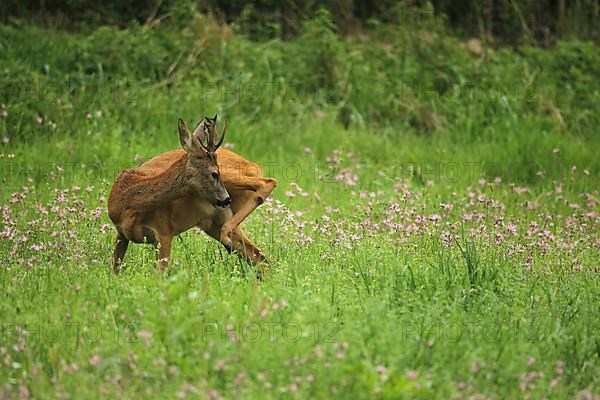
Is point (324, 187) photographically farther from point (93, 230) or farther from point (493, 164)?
point (93, 230)

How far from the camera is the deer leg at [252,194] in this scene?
23.0ft

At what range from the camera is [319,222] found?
816cm

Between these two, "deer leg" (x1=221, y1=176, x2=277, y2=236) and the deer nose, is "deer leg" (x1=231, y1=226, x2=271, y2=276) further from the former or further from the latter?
the deer nose

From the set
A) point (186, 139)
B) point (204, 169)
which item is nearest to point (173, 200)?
point (204, 169)

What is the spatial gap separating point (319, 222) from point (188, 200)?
5.30ft

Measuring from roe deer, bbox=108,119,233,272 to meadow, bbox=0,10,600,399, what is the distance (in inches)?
7.9

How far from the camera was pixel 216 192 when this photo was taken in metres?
6.72

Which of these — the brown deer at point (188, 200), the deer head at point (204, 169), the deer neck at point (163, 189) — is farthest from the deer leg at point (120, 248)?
the deer head at point (204, 169)

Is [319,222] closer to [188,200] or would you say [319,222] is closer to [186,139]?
[188,200]

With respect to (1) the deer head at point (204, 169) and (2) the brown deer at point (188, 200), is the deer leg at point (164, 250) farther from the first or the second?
(1) the deer head at point (204, 169)

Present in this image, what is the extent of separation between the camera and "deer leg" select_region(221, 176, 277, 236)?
23.0 feet

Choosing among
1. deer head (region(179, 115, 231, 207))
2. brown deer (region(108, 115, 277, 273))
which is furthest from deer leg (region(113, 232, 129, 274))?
deer head (region(179, 115, 231, 207))

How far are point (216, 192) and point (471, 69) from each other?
312 inches

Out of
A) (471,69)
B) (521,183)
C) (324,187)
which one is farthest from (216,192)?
(471,69)
